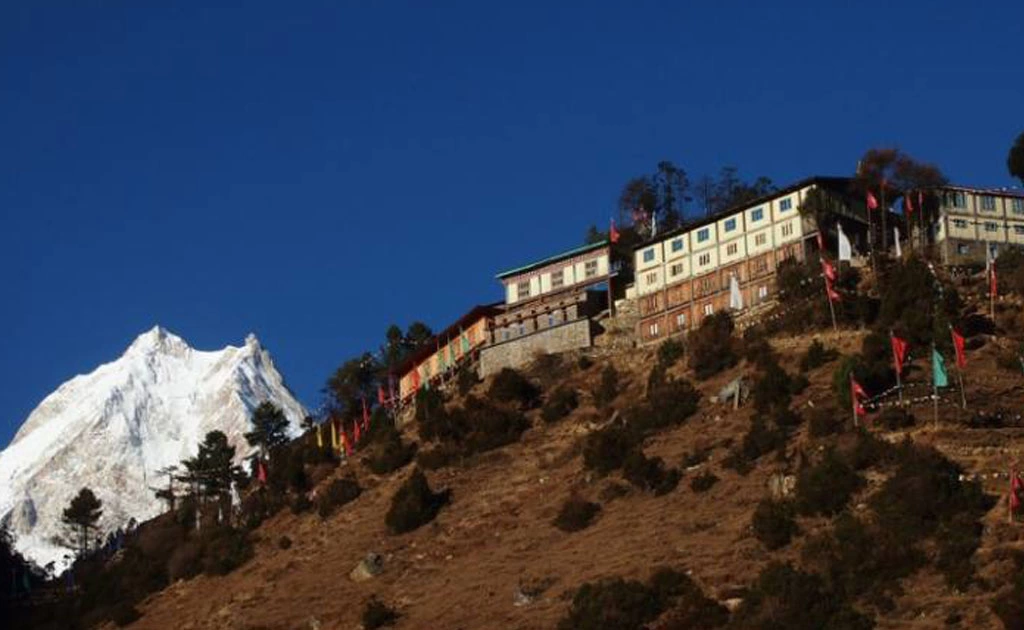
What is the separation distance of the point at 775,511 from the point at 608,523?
36.6ft

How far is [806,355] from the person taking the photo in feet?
330

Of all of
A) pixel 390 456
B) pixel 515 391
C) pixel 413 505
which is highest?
pixel 515 391

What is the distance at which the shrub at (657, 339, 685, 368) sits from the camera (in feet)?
358

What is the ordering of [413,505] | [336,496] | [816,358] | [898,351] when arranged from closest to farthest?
[898,351], [816,358], [413,505], [336,496]

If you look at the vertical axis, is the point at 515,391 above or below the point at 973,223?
below

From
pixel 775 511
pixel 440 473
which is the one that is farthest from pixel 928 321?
pixel 440 473

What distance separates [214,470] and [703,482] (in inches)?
2060

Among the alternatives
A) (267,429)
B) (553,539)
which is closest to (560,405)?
(553,539)

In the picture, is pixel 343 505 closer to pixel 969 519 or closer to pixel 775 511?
pixel 775 511

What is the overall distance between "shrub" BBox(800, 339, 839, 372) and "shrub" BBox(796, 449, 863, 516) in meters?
15.8

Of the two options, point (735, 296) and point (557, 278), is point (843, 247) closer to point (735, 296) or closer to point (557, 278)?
point (735, 296)

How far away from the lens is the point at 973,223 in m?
111

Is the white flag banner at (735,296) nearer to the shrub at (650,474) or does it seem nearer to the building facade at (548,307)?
the building facade at (548,307)

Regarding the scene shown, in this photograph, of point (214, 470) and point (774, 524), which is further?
point (214, 470)
